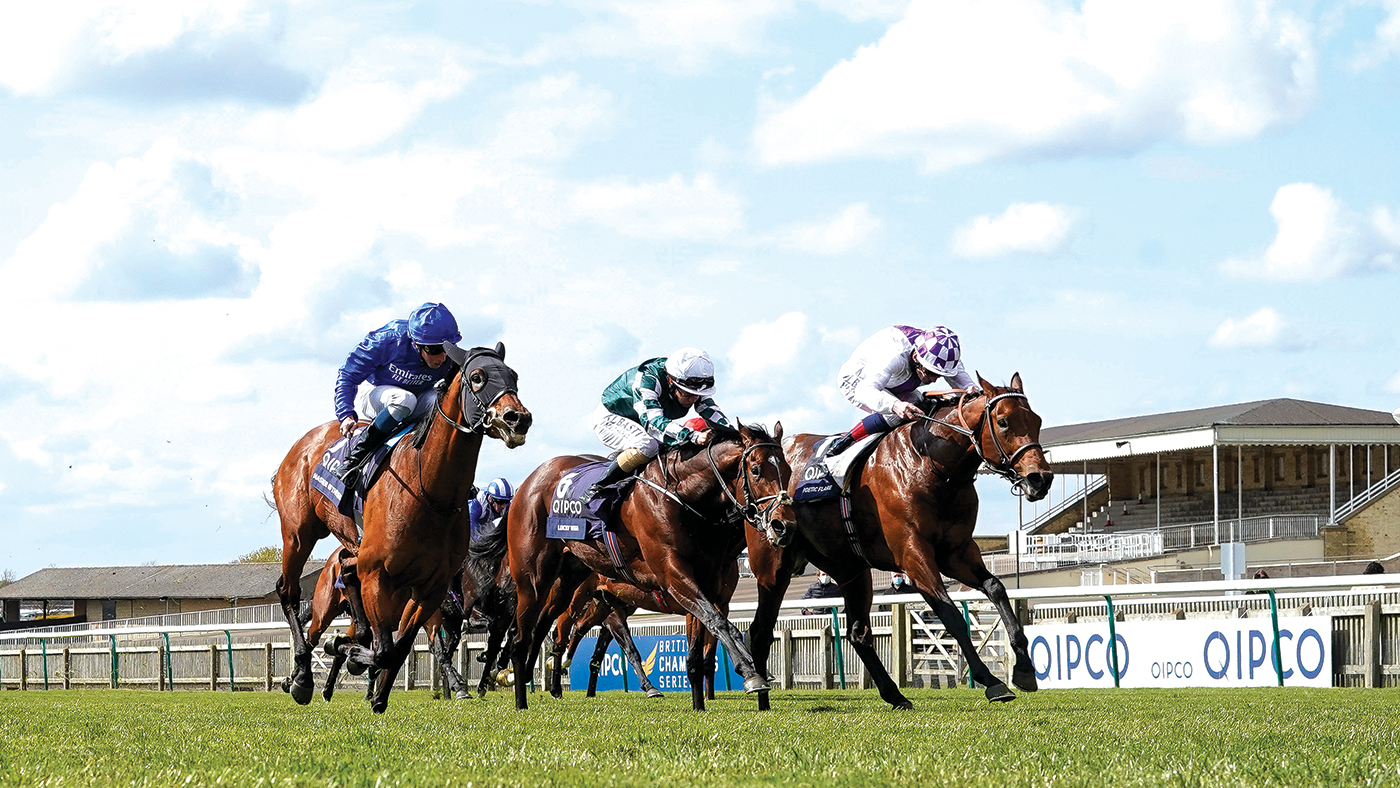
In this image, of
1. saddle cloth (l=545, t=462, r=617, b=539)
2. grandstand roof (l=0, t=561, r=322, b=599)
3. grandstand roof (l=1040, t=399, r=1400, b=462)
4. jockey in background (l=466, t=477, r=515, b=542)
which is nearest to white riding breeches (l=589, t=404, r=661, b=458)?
saddle cloth (l=545, t=462, r=617, b=539)

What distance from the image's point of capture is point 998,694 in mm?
9742

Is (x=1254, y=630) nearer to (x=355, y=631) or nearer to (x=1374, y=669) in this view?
(x=1374, y=669)

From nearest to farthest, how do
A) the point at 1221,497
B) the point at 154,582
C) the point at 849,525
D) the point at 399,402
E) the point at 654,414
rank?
the point at 399,402, the point at 849,525, the point at 654,414, the point at 1221,497, the point at 154,582

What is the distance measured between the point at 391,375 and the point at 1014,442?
4313 mm

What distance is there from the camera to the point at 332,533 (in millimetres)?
12055

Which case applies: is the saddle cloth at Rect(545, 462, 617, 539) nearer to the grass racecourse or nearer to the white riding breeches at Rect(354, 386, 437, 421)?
the white riding breeches at Rect(354, 386, 437, 421)

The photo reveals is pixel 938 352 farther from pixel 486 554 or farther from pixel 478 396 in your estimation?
pixel 486 554

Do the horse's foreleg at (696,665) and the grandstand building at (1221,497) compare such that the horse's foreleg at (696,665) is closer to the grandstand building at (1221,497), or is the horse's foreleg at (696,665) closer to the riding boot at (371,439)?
the riding boot at (371,439)

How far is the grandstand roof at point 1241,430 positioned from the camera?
48062mm

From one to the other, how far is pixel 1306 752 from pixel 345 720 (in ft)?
17.2

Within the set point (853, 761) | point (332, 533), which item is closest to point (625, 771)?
point (853, 761)

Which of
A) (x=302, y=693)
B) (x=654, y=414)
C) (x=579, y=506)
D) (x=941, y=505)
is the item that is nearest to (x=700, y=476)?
(x=654, y=414)

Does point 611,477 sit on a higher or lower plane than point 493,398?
lower

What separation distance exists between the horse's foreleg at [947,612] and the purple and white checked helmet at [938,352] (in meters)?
1.60
